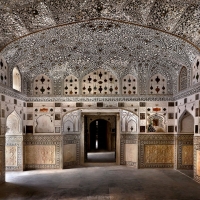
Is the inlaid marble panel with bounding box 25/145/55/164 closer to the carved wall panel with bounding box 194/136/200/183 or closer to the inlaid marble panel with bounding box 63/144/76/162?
the inlaid marble panel with bounding box 63/144/76/162

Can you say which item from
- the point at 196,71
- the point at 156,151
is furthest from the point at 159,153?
the point at 196,71

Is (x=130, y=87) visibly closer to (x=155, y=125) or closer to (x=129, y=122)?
(x=129, y=122)

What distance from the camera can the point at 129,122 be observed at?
11.8 m

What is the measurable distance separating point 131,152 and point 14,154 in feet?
19.5

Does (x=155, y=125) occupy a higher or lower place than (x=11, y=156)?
higher

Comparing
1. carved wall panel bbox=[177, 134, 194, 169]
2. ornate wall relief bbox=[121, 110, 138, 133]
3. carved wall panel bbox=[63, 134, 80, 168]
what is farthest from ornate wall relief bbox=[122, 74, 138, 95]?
carved wall panel bbox=[63, 134, 80, 168]

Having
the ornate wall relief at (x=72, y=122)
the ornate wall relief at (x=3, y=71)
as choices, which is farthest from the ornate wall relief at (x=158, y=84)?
the ornate wall relief at (x=3, y=71)

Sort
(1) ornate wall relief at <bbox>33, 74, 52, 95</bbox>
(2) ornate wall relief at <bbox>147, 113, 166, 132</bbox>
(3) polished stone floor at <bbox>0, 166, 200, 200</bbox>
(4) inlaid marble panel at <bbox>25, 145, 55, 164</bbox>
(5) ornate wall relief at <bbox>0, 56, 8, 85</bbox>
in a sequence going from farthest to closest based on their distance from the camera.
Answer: (1) ornate wall relief at <bbox>33, 74, 52, 95</bbox> < (2) ornate wall relief at <bbox>147, 113, 166, 132</bbox> < (4) inlaid marble panel at <bbox>25, 145, 55, 164</bbox> < (5) ornate wall relief at <bbox>0, 56, 8, 85</bbox> < (3) polished stone floor at <bbox>0, 166, 200, 200</bbox>

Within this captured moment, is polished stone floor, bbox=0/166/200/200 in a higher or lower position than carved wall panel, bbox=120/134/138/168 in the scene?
lower

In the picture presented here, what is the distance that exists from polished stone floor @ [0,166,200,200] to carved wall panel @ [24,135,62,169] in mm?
518

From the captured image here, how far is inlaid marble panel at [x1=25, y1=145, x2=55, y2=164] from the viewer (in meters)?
11.1

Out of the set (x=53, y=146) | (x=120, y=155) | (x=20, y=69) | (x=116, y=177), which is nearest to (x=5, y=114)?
(x=20, y=69)

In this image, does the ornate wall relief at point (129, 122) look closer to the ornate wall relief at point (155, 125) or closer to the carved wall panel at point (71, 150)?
the ornate wall relief at point (155, 125)

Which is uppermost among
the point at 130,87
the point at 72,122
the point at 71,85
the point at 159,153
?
the point at 71,85
